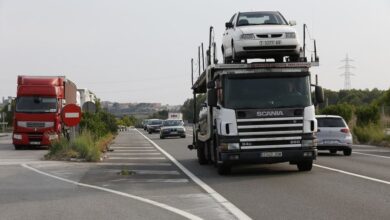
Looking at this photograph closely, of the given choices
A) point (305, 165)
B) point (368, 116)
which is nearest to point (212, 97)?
point (305, 165)

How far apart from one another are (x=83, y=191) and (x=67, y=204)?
2017 millimetres

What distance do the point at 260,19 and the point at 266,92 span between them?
2.63 m

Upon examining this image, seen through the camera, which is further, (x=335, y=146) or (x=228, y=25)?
(x=335, y=146)

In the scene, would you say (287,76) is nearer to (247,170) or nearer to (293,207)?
(247,170)

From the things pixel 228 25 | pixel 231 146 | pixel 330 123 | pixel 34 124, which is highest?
pixel 228 25

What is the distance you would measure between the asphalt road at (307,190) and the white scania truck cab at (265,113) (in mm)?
628

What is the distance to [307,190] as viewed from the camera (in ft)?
41.8

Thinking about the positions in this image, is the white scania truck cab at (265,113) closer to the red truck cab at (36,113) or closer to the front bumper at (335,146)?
the front bumper at (335,146)

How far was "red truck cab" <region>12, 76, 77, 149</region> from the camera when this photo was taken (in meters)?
31.6

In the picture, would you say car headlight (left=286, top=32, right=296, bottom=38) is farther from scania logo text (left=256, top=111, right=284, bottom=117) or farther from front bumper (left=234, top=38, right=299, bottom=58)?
scania logo text (left=256, top=111, right=284, bottom=117)

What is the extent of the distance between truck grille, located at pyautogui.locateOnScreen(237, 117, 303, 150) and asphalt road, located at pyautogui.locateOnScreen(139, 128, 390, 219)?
815 millimetres

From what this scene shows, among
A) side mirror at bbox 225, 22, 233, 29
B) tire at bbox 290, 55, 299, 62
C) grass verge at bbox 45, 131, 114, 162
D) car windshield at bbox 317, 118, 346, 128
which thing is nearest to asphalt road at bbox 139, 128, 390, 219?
tire at bbox 290, 55, 299, 62

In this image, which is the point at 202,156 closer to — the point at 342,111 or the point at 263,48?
the point at 263,48

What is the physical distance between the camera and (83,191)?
43.7 ft
